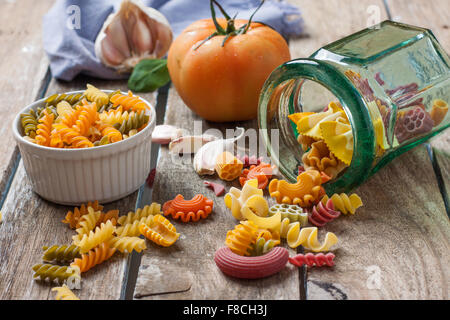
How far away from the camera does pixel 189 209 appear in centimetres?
103

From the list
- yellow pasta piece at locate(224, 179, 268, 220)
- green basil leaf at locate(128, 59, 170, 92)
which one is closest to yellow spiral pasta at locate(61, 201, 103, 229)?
yellow pasta piece at locate(224, 179, 268, 220)

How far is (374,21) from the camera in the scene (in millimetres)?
1834

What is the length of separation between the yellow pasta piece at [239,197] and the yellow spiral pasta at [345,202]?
0.13 m

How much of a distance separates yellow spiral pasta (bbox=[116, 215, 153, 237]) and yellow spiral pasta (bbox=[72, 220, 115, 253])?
0.02 metres

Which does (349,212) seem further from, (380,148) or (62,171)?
(62,171)

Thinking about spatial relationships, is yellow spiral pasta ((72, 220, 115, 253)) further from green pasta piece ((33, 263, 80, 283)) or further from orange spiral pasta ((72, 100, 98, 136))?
orange spiral pasta ((72, 100, 98, 136))

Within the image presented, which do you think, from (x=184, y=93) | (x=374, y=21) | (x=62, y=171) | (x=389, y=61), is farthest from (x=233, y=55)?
(x=374, y=21)

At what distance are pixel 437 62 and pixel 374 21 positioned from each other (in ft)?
2.41

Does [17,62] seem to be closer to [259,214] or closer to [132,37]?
[132,37]

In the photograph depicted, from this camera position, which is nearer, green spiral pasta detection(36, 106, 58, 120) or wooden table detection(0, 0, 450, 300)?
wooden table detection(0, 0, 450, 300)

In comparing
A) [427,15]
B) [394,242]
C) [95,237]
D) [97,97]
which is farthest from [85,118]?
[427,15]

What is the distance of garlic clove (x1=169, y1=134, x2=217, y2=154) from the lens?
1244 millimetres

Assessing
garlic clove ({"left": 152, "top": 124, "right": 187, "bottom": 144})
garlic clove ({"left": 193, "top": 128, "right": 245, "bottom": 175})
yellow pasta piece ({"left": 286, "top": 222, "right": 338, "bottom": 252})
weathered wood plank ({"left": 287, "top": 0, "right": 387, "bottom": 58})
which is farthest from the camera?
weathered wood plank ({"left": 287, "top": 0, "right": 387, "bottom": 58})
